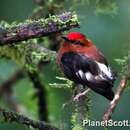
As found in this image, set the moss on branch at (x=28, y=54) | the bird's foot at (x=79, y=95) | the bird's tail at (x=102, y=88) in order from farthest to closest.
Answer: the moss on branch at (x=28, y=54) → the bird's foot at (x=79, y=95) → the bird's tail at (x=102, y=88)

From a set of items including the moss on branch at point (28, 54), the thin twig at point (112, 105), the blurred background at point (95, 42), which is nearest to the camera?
the thin twig at point (112, 105)

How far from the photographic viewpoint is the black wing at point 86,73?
11.8 feet

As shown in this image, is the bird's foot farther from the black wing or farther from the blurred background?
the blurred background

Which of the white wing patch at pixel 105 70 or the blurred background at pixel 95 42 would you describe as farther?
the blurred background at pixel 95 42

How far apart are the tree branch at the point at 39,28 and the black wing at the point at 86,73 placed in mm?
335

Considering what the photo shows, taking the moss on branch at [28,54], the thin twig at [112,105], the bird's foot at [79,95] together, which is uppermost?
the moss on branch at [28,54]

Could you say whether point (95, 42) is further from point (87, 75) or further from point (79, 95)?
point (87, 75)

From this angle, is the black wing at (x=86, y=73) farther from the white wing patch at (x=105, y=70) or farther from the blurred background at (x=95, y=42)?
the blurred background at (x=95, y=42)

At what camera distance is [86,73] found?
3.64 metres

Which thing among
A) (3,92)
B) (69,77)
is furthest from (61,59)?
(3,92)

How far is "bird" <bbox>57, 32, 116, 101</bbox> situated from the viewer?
3611mm

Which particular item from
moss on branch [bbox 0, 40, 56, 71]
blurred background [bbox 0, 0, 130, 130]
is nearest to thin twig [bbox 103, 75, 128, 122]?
moss on branch [bbox 0, 40, 56, 71]

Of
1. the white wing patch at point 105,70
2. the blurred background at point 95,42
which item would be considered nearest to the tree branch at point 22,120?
the white wing patch at point 105,70

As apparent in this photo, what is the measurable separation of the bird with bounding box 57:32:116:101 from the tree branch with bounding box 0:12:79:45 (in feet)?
1.12
